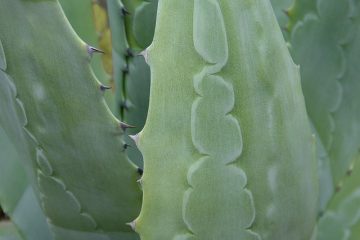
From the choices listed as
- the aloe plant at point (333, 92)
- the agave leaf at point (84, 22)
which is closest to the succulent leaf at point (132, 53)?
the agave leaf at point (84, 22)

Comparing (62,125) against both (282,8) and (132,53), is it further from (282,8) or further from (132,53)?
(282,8)

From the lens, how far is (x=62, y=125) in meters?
0.84

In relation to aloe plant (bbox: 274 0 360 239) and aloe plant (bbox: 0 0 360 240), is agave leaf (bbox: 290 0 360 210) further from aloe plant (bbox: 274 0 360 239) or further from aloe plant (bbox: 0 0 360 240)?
aloe plant (bbox: 0 0 360 240)

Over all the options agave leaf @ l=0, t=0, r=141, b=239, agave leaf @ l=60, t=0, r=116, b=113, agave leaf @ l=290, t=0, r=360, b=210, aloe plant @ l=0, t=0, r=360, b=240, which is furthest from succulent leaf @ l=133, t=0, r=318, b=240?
agave leaf @ l=60, t=0, r=116, b=113

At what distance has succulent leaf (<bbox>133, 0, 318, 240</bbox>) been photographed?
0.73 metres

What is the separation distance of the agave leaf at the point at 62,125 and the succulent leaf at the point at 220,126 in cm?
10

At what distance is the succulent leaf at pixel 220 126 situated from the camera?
0.73m

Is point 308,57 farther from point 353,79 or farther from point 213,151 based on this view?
point 213,151

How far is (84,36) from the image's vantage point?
3.92 ft

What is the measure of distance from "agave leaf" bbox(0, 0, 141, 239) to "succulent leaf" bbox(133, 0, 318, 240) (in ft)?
0.33

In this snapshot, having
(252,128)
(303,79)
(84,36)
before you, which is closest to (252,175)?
(252,128)

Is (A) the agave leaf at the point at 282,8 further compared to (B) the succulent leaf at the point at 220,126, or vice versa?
(A) the agave leaf at the point at 282,8

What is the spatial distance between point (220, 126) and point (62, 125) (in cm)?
21

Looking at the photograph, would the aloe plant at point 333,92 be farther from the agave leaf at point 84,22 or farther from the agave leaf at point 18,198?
the agave leaf at point 18,198
